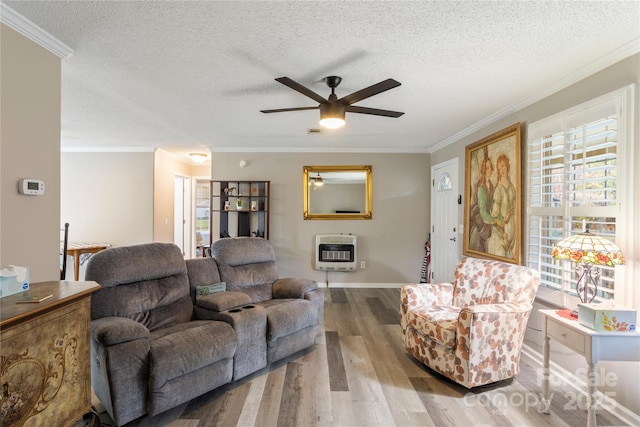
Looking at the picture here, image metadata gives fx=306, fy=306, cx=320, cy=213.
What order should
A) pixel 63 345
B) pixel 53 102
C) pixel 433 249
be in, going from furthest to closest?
pixel 433 249 < pixel 53 102 < pixel 63 345

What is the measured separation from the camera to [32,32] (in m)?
1.82

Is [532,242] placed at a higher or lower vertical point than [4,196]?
lower

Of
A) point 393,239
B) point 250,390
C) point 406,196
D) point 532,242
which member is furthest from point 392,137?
point 250,390

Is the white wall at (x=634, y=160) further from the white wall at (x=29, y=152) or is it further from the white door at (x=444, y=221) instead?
the white wall at (x=29, y=152)

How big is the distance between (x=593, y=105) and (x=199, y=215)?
787 centimetres

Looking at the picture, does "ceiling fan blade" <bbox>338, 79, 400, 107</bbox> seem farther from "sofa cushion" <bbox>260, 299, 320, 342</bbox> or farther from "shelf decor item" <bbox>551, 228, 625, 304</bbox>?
"sofa cushion" <bbox>260, 299, 320, 342</bbox>

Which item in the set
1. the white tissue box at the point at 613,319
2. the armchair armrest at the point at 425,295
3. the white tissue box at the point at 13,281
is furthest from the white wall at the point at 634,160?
the white tissue box at the point at 13,281

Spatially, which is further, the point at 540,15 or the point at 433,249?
the point at 433,249

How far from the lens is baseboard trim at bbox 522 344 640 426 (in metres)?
1.92

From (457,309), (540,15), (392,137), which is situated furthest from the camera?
(392,137)

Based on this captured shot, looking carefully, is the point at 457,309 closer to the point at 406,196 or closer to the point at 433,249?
the point at 433,249

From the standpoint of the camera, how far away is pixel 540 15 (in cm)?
169

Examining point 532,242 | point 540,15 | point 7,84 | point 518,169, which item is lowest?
point 532,242

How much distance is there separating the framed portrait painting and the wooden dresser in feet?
11.2
